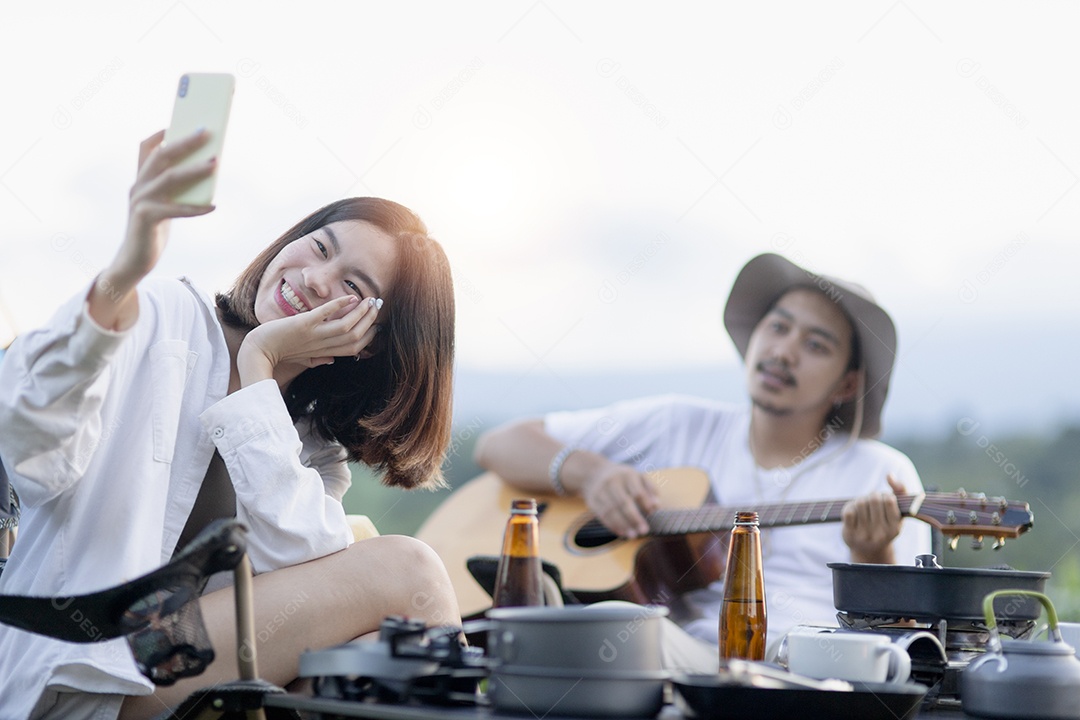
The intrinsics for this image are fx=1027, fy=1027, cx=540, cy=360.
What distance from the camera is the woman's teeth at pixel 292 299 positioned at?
1.50 metres

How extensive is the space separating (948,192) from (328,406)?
15.6 feet

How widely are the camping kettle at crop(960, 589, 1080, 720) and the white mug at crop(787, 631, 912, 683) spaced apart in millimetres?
110

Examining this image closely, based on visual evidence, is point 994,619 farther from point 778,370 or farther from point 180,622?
point 778,370

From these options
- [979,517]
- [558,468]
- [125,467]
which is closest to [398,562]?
[125,467]

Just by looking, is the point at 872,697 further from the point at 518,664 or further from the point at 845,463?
the point at 845,463

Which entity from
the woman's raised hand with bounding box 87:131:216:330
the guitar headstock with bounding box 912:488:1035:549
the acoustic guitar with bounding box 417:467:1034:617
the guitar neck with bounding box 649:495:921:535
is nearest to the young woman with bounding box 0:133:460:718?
the woman's raised hand with bounding box 87:131:216:330

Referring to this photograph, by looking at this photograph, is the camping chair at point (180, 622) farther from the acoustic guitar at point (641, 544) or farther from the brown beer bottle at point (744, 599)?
the acoustic guitar at point (641, 544)

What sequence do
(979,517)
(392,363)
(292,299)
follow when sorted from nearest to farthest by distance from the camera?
(292,299)
(392,363)
(979,517)

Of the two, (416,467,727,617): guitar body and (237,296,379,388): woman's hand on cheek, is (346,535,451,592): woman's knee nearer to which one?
(237,296,379,388): woman's hand on cheek

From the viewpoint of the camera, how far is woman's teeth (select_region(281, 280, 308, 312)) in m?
1.50

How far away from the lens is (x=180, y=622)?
0.96 meters

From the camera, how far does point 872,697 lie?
0.87m

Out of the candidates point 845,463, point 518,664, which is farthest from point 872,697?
point 845,463

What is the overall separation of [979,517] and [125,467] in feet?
4.97
